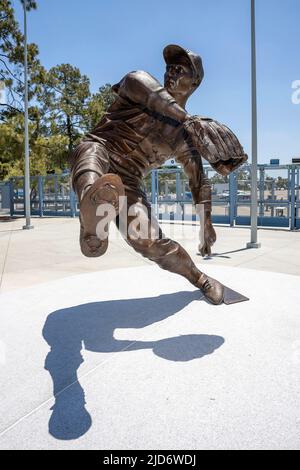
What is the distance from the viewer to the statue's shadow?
1707 millimetres

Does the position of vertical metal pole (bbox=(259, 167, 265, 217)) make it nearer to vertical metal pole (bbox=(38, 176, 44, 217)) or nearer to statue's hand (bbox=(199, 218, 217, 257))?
statue's hand (bbox=(199, 218, 217, 257))

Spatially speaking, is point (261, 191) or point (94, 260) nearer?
point (94, 260)

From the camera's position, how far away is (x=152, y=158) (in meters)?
2.98

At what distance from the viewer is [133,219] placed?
2.71 m

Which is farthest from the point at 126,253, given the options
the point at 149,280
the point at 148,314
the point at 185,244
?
the point at 148,314

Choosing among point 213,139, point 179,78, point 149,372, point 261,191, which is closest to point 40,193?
point 261,191

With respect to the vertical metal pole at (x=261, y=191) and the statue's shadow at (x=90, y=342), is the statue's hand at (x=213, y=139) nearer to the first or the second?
the statue's shadow at (x=90, y=342)

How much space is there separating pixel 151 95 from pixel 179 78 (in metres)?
0.53

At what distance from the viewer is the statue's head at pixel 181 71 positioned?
106 inches

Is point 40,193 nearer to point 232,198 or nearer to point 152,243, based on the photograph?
point 232,198

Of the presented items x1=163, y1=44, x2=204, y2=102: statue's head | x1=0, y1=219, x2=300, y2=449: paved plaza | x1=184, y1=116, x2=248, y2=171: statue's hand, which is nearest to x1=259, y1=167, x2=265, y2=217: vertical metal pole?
x1=0, y1=219, x2=300, y2=449: paved plaza

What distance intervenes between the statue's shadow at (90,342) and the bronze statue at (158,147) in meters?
0.45
